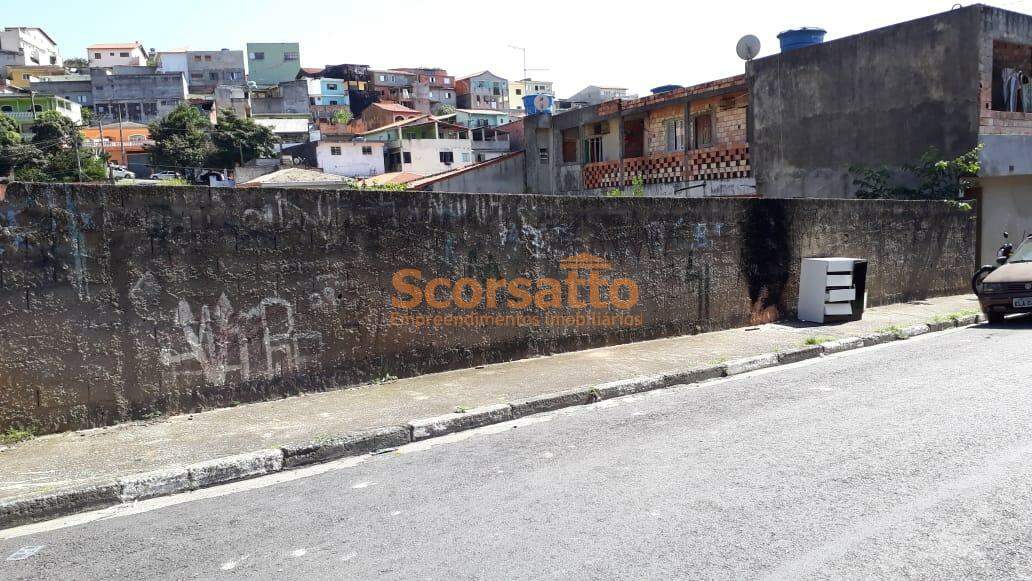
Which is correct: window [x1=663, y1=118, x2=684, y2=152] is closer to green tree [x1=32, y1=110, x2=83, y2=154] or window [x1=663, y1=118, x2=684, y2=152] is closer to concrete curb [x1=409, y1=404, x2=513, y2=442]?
concrete curb [x1=409, y1=404, x2=513, y2=442]

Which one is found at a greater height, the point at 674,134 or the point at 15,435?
the point at 674,134

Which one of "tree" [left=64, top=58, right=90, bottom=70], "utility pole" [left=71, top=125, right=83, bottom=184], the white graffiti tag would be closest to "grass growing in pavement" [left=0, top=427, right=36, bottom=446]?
the white graffiti tag

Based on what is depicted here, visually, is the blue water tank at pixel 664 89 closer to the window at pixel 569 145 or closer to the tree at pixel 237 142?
the window at pixel 569 145

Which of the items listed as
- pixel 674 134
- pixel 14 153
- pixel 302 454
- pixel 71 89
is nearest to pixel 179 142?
pixel 14 153

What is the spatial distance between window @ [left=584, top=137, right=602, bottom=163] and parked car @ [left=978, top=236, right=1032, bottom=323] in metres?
15.2

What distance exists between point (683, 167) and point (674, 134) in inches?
56.0

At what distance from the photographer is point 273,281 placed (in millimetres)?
6516

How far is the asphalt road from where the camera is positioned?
337 centimetres

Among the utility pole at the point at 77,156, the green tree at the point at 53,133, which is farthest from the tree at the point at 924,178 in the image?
the green tree at the point at 53,133

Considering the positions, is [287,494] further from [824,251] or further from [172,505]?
[824,251]

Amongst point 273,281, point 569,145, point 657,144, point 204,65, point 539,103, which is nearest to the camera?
point 273,281

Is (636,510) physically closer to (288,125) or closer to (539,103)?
(539,103)

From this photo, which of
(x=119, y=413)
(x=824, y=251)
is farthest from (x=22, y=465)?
(x=824, y=251)

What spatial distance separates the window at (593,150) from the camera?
81.4ft
